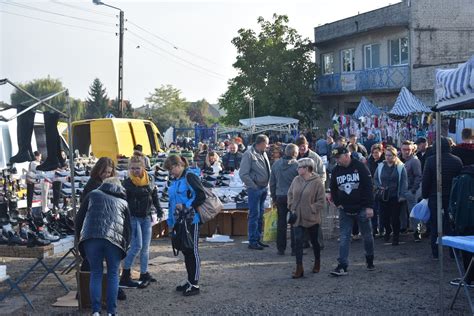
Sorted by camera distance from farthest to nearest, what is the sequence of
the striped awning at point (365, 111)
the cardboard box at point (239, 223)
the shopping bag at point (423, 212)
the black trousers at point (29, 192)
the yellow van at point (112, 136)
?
1. the striped awning at point (365, 111)
2. the yellow van at point (112, 136)
3. the black trousers at point (29, 192)
4. the cardboard box at point (239, 223)
5. the shopping bag at point (423, 212)

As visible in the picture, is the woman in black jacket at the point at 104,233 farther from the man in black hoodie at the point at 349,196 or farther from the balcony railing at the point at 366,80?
the balcony railing at the point at 366,80

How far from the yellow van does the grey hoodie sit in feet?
29.4

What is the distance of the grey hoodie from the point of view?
33.5ft

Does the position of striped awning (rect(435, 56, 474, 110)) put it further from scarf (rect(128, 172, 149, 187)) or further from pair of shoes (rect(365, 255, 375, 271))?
scarf (rect(128, 172, 149, 187))

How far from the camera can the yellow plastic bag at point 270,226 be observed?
11.6 m

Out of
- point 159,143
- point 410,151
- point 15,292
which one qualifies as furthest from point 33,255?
point 159,143

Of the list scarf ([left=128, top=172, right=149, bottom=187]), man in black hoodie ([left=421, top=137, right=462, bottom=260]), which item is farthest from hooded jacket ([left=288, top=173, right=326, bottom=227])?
scarf ([left=128, top=172, right=149, bottom=187])

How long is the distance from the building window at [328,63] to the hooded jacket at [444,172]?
28820 millimetres

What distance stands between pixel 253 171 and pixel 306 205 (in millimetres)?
2204

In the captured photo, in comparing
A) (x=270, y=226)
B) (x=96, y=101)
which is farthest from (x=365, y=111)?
(x=96, y=101)

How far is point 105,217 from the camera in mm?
6594

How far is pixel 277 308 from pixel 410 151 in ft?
16.9

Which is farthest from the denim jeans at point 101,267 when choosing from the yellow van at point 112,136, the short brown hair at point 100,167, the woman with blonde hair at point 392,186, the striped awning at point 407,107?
the striped awning at point 407,107

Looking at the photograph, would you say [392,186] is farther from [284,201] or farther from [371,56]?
[371,56]
